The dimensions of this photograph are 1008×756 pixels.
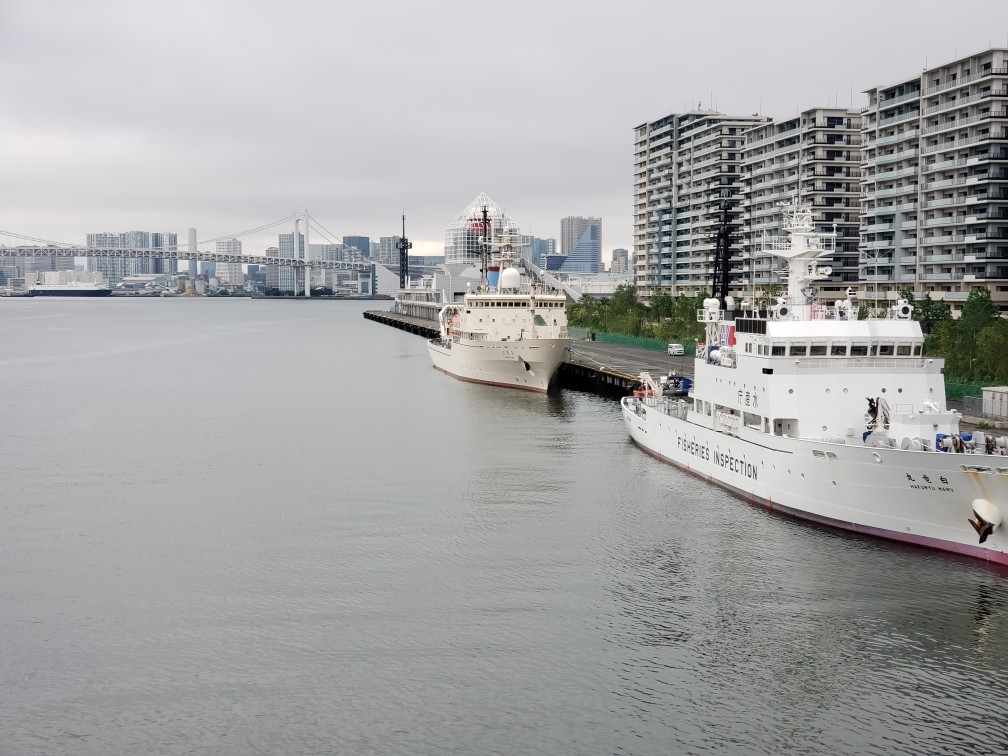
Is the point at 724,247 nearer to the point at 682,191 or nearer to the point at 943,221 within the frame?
the point at 943,221

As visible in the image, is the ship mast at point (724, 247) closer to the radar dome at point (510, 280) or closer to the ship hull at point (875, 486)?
the ship hull at point (875, 486)

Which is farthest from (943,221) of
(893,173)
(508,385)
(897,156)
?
(508,385)

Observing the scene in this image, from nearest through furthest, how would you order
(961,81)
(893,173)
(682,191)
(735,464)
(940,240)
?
(735,464)
(961,81)
(940,240)
(893,173)
(682,191)

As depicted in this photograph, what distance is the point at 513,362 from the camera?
7256 centimetres

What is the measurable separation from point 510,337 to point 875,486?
48.4 metres

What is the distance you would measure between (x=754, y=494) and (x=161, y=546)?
19.5 metres

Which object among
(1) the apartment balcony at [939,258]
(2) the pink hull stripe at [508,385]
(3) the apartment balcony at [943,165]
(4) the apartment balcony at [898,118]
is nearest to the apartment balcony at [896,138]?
(4) the apartment balcony at [898,118]

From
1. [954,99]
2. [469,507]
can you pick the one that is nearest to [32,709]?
[469,507]

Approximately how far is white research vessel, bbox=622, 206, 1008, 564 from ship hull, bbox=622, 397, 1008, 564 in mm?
35

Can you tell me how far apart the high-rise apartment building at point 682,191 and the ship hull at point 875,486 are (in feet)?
335

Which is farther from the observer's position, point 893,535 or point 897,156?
point 897,156

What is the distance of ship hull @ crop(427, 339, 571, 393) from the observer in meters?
70.6

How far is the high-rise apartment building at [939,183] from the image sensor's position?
84.3 metres

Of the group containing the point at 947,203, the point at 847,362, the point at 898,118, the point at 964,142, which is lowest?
the point at 847,362
